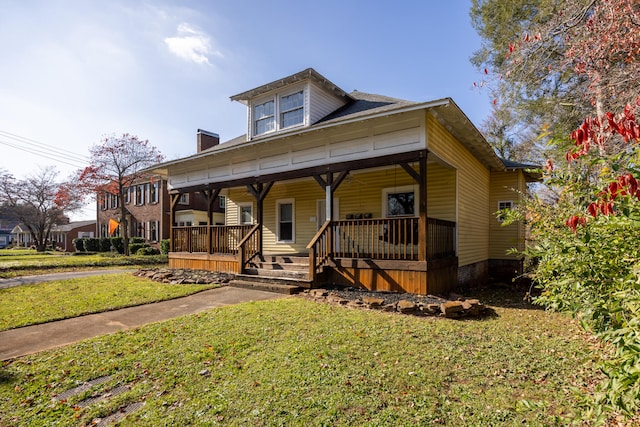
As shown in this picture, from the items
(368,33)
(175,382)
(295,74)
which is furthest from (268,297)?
(368,33)

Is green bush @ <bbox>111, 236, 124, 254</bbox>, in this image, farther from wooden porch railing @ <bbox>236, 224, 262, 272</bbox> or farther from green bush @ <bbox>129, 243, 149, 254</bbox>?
wooden porch railing @ <bbox>236, 224, 262, 272</bbox>

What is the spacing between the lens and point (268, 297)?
7.96 metres

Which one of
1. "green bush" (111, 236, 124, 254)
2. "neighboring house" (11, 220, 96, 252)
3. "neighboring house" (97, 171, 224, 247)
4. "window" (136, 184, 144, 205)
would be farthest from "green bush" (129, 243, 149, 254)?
"neighboring house" (11, 220, 96, 252)

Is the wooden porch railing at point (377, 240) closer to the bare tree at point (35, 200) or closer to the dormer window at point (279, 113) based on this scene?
the dormer window at point (279, 113)

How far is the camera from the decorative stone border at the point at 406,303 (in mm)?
6191

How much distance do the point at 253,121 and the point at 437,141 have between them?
725 cm

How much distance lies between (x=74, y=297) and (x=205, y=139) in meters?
14.9

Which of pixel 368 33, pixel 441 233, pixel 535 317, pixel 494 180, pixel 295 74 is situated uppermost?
pixel 368 33

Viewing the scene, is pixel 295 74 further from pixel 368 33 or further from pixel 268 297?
pixel 268 297

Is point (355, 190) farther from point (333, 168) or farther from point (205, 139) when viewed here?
point (205, 139)

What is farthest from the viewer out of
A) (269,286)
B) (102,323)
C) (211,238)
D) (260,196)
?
(211,238)

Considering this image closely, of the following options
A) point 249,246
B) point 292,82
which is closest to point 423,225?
point 249,246

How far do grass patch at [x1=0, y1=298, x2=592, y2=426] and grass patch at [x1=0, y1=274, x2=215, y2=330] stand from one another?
2.28m

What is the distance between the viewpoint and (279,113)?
11.7 m
